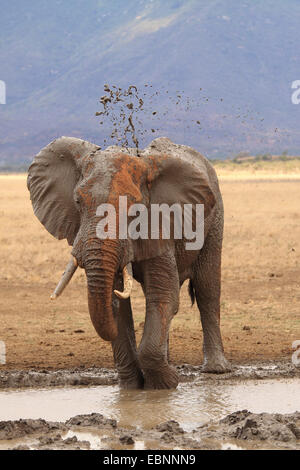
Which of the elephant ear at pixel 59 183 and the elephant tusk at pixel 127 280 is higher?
the elephant ear at pixel 59 183

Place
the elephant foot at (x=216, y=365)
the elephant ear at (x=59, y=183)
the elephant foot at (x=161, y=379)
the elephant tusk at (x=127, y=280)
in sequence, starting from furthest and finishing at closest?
the elephant foot at (x=216, y=365)
the elephant foot at (x=161, y=379)
the elephant ear at (x=59, y=183)
the elephant tusk at (x=127, y=280)

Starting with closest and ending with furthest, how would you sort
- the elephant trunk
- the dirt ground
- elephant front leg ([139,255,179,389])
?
the elephant trunk < elephant front leg ([139,255,179,389]) < the dirt ground

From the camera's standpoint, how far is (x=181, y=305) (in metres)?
15.0

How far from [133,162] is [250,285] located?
878 cm

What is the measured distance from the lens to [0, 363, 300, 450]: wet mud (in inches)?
276

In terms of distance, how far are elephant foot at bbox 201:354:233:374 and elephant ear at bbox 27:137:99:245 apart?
222cm

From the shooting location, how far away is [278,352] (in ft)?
37.7

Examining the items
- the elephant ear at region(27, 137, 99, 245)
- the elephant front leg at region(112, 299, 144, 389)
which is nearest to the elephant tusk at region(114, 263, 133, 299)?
the elephant ear at region(27, 137, 99, 245)

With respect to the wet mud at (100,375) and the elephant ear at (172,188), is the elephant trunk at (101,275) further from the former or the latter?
the wet mud at (100,375)

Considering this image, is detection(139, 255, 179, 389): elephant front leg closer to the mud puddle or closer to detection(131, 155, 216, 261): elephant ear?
detection(131, 155, 216, 261): elephant ear

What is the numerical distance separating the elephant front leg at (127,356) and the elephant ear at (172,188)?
797mm

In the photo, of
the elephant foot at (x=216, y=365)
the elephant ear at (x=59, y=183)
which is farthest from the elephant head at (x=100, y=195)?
the elephant foot at (x=216, y=365)

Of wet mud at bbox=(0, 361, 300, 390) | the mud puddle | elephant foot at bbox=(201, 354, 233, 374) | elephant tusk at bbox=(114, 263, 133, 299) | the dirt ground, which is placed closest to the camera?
the mud puddle

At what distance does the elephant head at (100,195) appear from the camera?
7.68 meters
